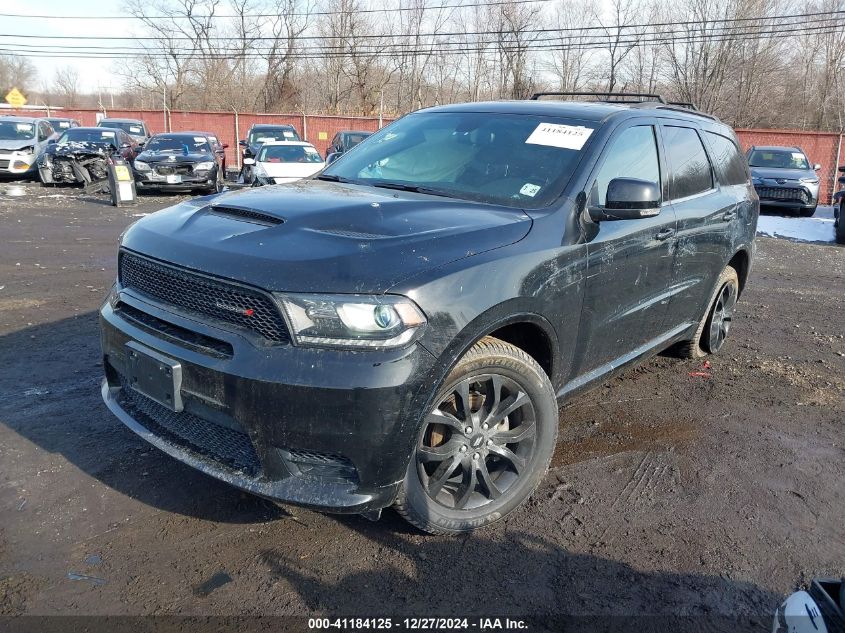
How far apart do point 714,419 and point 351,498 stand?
2.83 metres

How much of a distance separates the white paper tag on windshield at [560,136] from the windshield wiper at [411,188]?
575 mm

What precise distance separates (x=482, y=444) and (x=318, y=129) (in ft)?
97.4

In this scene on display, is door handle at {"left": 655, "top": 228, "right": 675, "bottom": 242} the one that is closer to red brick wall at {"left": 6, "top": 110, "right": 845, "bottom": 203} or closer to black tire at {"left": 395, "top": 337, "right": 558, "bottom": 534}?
black tire at {"left": 395, "top": 337, "right": 558, "bottom": 534}

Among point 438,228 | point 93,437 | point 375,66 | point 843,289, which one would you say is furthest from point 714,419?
point 375,66

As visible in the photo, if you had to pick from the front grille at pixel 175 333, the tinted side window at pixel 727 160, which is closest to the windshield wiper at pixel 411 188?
the front grille at pixel 175 333

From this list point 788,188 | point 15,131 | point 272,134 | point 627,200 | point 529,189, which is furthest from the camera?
point 272,134

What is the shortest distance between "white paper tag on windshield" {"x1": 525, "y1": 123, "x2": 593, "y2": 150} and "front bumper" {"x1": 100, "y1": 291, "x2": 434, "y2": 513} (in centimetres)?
162

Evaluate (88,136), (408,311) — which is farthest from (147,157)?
(408,311)

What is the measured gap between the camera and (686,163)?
4.32m

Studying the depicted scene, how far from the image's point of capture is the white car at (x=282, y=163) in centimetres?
1418

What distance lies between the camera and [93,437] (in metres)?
3.65

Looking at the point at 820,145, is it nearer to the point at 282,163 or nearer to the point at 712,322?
the point at 282,163

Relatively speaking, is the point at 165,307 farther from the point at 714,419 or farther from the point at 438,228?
the point at 714,419

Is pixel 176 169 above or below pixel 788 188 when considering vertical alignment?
above
